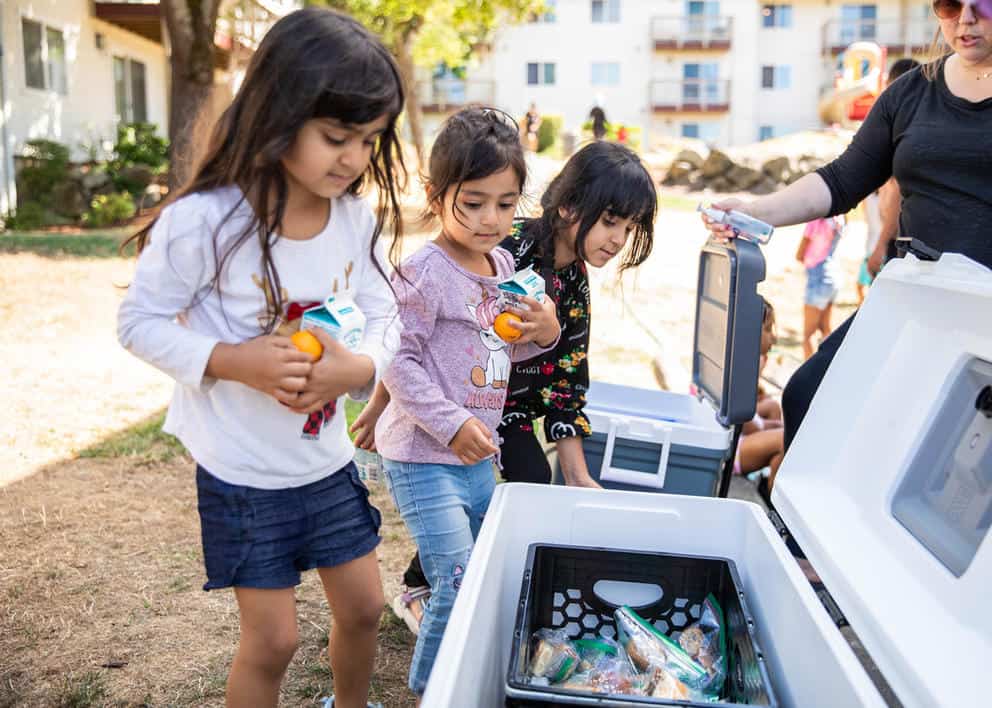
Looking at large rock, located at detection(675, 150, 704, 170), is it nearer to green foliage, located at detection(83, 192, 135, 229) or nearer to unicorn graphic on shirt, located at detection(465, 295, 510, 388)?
green foliage, located at detection(83, 192, 135, 229)

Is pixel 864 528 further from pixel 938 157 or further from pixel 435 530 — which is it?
pixel 938 157

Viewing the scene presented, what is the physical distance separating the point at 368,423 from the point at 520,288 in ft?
2.08

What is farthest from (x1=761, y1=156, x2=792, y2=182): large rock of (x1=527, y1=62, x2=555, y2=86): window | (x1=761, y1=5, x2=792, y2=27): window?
(x1=761, y1=5, x2=792, y2=27): window

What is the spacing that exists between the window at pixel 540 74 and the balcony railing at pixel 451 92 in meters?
1.46

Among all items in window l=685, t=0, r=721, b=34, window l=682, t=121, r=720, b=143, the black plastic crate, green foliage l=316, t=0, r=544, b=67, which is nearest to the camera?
the black plastic crate

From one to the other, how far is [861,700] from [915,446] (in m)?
0.60

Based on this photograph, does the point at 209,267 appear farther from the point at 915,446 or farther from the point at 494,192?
the point at 915,446

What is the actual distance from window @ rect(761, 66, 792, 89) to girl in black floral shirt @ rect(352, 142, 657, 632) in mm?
35059

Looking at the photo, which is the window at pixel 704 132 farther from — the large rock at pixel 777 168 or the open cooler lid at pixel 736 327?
the open cooler lid at pixel 736 327

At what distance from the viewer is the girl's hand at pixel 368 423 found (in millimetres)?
2246

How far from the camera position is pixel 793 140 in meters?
20.9

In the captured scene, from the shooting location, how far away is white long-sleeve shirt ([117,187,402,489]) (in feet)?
4.70

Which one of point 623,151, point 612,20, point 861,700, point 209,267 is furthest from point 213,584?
point 612,20

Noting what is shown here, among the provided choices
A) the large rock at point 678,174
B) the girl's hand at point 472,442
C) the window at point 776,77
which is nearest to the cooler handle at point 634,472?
the girl's hand at point 472,442
